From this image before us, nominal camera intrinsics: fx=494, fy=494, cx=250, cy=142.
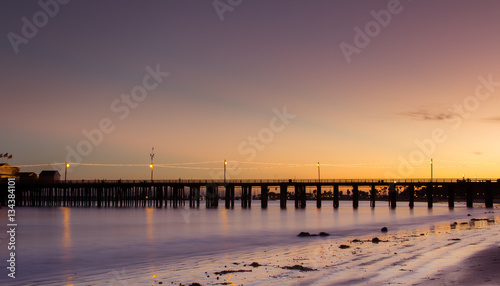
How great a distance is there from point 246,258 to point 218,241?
12.1 meters

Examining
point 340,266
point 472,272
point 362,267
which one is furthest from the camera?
point 340,266

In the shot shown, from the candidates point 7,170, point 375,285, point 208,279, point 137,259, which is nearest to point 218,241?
point 137,259

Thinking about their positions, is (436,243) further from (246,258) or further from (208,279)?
(208,279)

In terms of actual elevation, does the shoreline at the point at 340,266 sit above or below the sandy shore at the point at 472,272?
below

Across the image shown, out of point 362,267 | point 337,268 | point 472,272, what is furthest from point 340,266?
point 472,272

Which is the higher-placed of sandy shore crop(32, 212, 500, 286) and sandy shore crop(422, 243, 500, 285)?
sandy shore crop(422, 243, 500, 285)

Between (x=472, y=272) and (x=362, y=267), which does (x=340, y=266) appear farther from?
A: (x=472, y=272)

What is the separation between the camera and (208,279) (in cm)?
1855

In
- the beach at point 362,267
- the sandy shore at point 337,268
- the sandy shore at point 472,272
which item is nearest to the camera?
the sandy shore at point 472,272

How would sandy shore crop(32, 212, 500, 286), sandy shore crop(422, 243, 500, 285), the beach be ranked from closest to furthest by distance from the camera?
sandy shore crop(422, 243, 500, 285)
the beach
sandy shore crop(32, 212, 500, 286)

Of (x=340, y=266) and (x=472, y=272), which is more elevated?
(x=472, y=272)

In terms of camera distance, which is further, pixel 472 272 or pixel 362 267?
pixel 362 267

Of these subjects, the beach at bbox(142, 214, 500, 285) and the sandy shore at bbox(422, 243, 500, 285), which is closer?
the sandy shore at bbox(422, 243, 500, 285)

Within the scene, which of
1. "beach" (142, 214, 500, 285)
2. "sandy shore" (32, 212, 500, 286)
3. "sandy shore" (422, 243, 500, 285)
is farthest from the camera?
"sandy shore" (32, 212, 500, 286)
